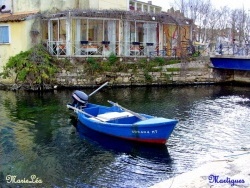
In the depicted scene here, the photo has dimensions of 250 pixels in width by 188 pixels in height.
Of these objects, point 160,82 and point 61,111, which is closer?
point 61,111

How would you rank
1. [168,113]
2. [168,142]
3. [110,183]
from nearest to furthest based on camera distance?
[110,183]
[168,142]
[168,113]

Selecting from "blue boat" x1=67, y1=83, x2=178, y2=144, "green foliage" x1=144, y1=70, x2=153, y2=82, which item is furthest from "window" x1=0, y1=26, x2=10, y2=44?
"blue boat" x1=67, y1=83, x2=178, y2=144

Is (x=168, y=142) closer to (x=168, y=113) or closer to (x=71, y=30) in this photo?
(x=168, y=113)

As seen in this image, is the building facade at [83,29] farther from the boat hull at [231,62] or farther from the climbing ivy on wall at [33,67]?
the boat hull at [231,62]

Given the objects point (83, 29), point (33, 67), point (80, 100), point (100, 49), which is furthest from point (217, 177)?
point (83, 29)

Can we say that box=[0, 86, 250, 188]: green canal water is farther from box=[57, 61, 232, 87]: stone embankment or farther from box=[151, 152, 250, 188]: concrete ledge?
box=[57, 61, 232, 87]: stone embankment

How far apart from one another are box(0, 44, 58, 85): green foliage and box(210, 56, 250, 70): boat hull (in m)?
14.4

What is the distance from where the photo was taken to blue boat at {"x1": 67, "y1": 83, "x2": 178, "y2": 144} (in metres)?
14.3

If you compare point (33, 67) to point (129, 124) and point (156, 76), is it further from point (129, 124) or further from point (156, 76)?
point (129, 124)

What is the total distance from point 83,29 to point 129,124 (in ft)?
61.7

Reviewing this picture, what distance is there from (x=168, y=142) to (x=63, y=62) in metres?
17.6

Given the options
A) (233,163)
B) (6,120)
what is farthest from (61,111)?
(233,163)

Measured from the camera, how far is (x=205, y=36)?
206 feet

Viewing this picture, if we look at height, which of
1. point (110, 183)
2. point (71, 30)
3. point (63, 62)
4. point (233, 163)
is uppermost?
point (71, 30)
